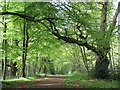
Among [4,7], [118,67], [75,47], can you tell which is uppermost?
[4,7]

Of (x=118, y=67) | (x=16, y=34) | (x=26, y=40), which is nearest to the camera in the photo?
→ (x=118, y=67)

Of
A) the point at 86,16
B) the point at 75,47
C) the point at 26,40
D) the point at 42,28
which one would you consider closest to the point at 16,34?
the point at 26,40

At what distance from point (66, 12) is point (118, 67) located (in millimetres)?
6790

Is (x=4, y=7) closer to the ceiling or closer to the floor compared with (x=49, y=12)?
closer to the ceiling

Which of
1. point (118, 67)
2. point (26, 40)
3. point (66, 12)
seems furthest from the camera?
point (26, 40)

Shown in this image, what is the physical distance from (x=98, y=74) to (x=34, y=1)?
9.22m

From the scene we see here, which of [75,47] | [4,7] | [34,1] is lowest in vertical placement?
[75,47]

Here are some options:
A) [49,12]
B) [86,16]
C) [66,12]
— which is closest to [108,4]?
[86,16]

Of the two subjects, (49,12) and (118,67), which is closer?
(49,12)

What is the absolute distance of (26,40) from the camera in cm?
1770

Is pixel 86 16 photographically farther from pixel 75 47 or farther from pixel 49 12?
pixel 75 47

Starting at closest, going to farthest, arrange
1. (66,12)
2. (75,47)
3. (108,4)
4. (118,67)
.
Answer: (66,12) < (118,67) < (108,4) < (75,47)

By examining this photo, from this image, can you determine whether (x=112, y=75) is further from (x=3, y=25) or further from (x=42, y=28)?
(x=3, y=25)

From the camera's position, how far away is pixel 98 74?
1373 centimetres
